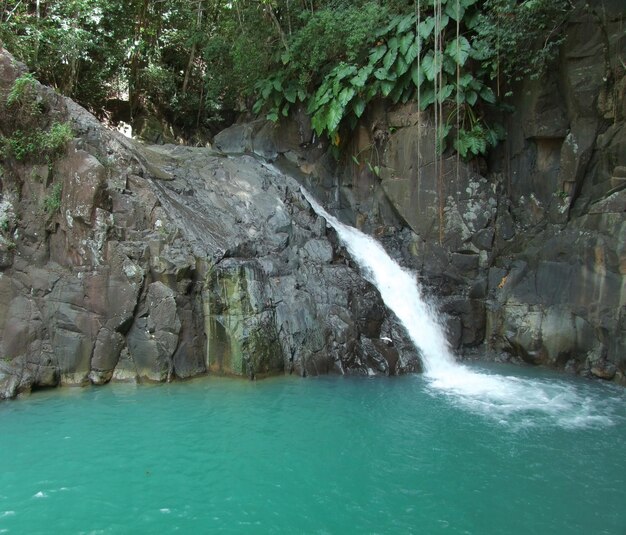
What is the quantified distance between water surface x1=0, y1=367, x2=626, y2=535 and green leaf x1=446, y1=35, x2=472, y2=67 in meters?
6.39

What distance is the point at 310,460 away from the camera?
564 centimetres

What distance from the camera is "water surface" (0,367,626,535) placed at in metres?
4.60

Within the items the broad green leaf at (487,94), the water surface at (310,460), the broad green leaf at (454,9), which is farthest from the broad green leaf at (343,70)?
the water surface at (310,460)

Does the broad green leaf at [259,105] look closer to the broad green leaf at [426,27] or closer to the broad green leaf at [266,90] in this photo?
the broad green leaf at [266,90]

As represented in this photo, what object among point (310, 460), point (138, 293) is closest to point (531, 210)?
point (310, 460)

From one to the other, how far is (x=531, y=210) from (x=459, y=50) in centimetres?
347

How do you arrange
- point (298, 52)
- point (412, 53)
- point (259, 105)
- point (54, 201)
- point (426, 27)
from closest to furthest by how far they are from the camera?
point (54, 201), point (426, 27), point (412, 53), point (298, 52), point (259, 105)

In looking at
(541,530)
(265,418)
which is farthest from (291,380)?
(541,530)

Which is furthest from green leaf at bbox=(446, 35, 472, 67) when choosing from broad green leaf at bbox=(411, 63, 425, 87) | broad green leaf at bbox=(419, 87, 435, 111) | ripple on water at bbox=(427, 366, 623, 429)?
ripple on water at bbox=(427, 366, 623, 429)

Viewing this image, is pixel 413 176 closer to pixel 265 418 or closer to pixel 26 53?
pixel 265 418

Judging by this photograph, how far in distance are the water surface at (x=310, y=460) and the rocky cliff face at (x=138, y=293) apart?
23.2 inches

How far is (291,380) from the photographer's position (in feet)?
27.1

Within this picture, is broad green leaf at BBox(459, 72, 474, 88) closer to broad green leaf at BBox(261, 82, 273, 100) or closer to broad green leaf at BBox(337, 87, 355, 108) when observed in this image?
broad green leaf at BBox(337, 87, 355, 108)

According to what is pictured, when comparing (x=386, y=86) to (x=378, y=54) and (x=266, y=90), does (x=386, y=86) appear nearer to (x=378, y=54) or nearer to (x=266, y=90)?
(x=378, y=54)
